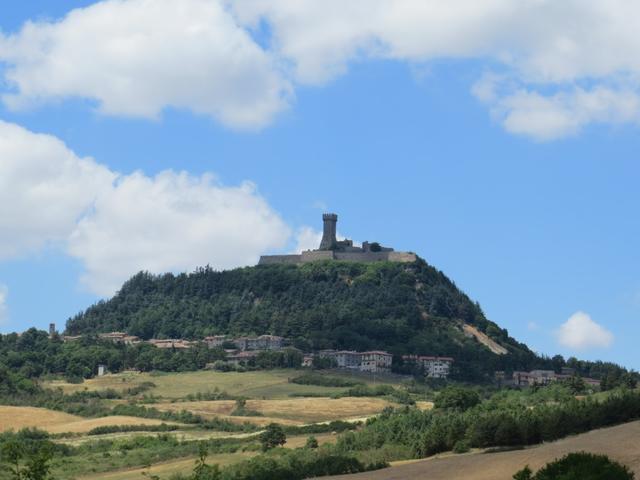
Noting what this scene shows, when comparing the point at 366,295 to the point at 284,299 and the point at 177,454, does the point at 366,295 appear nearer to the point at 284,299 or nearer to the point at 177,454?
the point at 284,299

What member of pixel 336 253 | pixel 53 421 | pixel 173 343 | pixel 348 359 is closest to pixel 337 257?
pixel 336 253

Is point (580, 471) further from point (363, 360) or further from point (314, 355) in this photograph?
point (314, 355)

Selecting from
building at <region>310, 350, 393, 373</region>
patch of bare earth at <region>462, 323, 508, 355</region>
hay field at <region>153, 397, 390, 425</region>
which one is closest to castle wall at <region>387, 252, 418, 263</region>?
Answer: patch of bare earth at <region>462, 323, 508, 355</region>

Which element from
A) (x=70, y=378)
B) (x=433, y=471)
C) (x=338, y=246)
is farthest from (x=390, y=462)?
(x=338, y=246)

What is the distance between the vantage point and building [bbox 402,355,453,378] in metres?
146

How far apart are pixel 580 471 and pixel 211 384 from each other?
101568 millimetres

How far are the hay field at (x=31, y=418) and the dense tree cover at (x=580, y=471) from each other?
7056 cm

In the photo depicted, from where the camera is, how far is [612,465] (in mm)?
35219

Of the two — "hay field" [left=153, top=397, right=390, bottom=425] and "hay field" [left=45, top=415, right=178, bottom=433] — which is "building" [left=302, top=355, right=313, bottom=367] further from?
"hay field" [left=45, top=415, right=178, bottom=433]

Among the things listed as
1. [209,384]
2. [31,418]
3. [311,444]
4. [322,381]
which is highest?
[322,381]

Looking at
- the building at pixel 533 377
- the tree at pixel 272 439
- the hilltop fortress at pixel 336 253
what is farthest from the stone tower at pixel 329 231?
the tree at pixel 272 439

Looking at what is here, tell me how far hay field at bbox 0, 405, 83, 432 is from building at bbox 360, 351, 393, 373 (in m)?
45.8

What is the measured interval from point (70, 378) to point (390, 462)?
90.7 m

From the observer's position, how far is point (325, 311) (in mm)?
Answer: 170125
